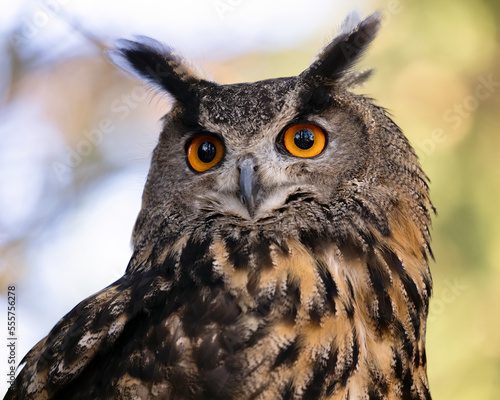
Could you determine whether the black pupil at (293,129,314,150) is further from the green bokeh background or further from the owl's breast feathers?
the green bokeh background

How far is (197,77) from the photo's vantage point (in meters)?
2.62

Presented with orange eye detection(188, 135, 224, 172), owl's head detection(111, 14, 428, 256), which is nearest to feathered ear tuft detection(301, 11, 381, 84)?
owl's head detection(111, 14, 428, 256)

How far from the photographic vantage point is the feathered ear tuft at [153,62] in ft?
8.59

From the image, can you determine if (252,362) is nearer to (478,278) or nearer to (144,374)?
(144,374)

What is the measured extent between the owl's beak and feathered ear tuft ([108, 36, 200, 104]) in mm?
657

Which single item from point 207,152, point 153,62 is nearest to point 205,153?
point 207,152

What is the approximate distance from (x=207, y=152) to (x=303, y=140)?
1.40 feet

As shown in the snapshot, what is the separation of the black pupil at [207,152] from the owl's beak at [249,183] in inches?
8.3

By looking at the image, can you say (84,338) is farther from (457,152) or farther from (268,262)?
(457,152)

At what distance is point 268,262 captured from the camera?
1884 millimetres

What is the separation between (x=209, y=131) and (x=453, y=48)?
3267mm

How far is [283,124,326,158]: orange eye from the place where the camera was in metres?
2.22

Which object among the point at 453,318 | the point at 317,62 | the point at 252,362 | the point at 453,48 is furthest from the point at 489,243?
the point at 252,362

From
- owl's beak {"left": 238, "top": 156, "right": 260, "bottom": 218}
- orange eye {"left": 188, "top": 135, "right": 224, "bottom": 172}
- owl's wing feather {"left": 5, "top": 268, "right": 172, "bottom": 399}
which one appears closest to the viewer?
owl's wing feather {"left": 5, "top": 268, "right": 172, "bottom": 399}
